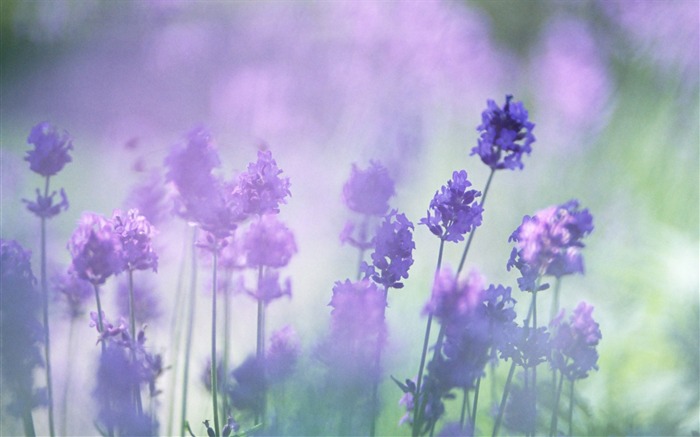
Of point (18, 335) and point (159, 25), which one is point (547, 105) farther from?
point (18, 335)

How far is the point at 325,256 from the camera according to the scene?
2.86 meters

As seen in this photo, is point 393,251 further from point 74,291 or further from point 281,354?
point 74,291

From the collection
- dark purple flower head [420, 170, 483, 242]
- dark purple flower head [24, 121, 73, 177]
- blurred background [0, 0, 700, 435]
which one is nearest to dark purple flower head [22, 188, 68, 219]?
dark purple flower head [24, 121, 73, 177]

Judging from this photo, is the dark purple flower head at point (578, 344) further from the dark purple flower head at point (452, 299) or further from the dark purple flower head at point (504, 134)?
the dark purple flower head at point (504, 134)

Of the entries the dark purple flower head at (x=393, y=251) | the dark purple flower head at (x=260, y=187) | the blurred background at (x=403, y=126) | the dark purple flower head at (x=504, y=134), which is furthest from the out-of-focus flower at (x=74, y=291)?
the dark purple flower head at (x=504, y=134)

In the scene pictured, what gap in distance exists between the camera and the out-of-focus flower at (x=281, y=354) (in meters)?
1.60

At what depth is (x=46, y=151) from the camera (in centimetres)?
134

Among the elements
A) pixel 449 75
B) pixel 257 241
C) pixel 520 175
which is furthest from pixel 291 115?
pixel 257 241

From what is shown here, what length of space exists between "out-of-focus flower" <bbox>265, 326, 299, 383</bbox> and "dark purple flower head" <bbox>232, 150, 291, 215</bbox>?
379 millimetres

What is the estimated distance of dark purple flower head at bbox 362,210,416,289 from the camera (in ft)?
4.17

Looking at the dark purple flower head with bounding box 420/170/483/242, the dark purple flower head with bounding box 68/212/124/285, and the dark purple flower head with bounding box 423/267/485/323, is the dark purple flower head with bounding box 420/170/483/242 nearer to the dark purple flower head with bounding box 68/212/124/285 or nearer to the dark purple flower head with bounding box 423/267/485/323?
the dark purple flower head with bounding box 423/267/485/323

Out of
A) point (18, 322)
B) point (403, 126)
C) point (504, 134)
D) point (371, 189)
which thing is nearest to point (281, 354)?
point (371, 189)

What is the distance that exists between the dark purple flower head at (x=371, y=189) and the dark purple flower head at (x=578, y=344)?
0.34 meters

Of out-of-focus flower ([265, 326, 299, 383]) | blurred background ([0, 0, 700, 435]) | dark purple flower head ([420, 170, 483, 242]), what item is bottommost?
out-of-focus flower ([265, 326, 299, 383])
